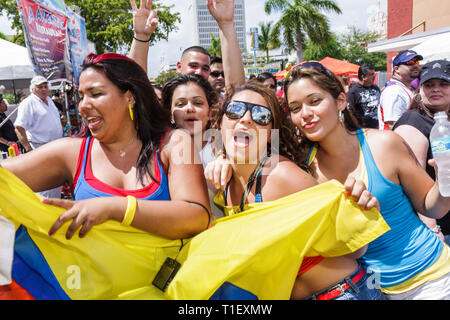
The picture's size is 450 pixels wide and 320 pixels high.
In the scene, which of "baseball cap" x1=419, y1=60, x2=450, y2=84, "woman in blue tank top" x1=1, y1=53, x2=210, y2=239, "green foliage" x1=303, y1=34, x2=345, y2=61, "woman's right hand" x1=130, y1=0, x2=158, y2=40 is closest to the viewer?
"woman in blue tank top" x1=1, y1=53, x2=210, y2=239

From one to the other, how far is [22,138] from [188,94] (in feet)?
16.6

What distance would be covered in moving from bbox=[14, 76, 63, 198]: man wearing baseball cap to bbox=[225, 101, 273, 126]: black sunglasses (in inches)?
225

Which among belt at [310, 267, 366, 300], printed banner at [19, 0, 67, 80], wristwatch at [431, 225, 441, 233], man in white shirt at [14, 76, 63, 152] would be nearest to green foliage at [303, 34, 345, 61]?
printed banner at [19, 0, 67, 80]

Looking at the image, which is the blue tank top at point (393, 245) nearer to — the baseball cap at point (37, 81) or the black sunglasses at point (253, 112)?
the black sunglasses at point (253, 112)

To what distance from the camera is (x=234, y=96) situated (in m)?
2.13

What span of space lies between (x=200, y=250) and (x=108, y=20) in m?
27.3

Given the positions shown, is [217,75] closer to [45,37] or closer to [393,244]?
[393,244]

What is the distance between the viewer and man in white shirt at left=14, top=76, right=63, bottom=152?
6.63 metres

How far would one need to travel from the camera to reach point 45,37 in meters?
7.69

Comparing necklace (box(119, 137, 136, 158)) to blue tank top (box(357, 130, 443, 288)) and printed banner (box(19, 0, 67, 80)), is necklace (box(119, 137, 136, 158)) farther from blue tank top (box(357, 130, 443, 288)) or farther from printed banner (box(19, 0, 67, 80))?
printed banner (box(19, 0, 67, 80))

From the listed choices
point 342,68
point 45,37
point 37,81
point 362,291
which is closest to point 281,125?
point 362,291
